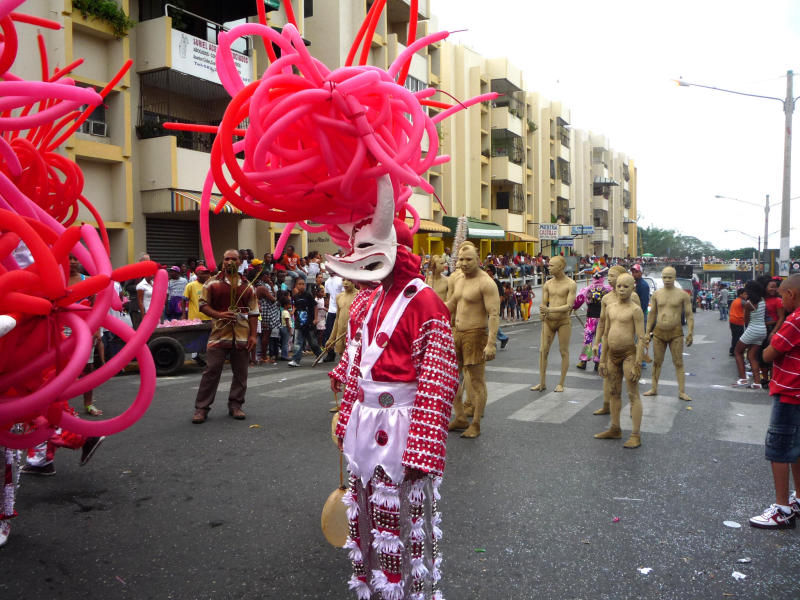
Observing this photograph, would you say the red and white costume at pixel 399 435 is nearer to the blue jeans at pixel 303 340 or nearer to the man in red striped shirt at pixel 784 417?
the man in red striped shirt at pixel 784 417

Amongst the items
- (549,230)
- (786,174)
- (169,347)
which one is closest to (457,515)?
(169,347)

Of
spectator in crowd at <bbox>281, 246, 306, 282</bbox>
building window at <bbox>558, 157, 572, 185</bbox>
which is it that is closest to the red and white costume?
spectator in crowd at <bbox>281, 246, 306, 282</bbox>

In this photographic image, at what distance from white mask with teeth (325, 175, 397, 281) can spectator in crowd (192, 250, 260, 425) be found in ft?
15.2

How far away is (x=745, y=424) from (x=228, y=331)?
6290 mm

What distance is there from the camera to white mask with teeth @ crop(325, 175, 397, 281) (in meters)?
2.88

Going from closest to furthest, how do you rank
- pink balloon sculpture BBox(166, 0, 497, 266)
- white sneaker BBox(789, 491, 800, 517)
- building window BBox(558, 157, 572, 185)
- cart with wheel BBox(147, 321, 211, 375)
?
pink balloon sculpture BBox(166, 0, 497, 266), white sneaker BBox(789, 491, 800, 517), cart with wheel BBox(147, 321, 211, 375), building window BBox(558, 157, 572, 185)

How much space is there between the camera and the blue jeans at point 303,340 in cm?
1229

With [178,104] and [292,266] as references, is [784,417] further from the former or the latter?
[178,104]

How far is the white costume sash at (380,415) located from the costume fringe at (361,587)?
0.52m

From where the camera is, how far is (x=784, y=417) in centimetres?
428

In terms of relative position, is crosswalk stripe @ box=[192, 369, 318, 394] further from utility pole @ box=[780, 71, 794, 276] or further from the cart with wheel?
utility pole @ box=[780, 71, 794, 276]

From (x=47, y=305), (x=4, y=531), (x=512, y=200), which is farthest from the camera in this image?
(x=512, y=200)

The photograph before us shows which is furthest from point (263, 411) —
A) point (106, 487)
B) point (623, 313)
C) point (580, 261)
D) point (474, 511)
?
point (580, 261)

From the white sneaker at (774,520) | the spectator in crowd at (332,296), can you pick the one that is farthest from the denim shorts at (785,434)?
the spectator in crowd at (332,296)
